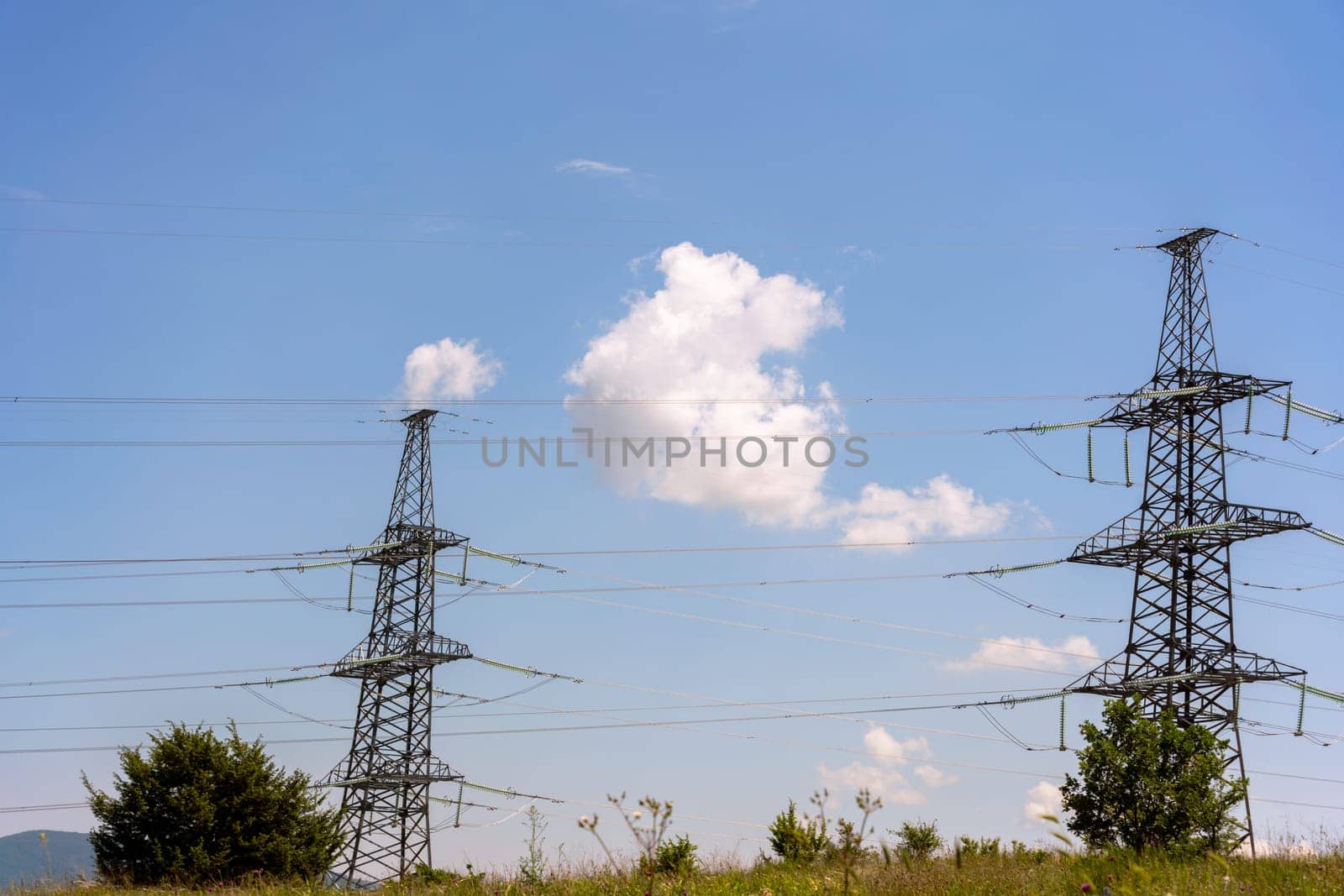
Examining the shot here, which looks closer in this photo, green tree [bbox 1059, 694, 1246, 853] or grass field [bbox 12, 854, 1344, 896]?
grass field [bbox 12, 854, 1344, 896]

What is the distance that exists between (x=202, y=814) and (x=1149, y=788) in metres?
25.0

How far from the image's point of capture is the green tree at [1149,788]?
23703 mm

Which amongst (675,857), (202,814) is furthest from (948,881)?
(202,814)

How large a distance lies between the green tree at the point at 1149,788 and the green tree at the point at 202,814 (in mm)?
21184

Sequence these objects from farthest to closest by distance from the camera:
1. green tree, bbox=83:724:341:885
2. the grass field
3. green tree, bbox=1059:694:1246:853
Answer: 1. green tree, bbox=83:724:341:885
2. green tree, bbox=1059:694:1246:853
3. the grass field

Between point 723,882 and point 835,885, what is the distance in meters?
1.66

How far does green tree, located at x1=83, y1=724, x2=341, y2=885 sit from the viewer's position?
105 feet

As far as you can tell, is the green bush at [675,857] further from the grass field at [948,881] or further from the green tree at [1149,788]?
the green tree at [1149,788]

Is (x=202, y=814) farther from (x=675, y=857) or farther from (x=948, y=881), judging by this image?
(x=948, y=881)

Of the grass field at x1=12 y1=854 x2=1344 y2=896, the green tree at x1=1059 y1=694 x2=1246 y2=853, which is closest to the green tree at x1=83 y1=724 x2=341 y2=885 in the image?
the grass field at x1=12 y1=854 x2=1344 y2=896

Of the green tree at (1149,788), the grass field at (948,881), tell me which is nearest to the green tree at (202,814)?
the grass field at (948,881)

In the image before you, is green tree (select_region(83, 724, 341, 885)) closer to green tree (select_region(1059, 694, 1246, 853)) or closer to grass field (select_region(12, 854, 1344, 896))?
grass field (select_region(12, 854, 1344, 896))

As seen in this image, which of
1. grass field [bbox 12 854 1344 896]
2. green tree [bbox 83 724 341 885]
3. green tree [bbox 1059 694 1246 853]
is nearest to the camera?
grass field [bbox 12 854 1344 896]

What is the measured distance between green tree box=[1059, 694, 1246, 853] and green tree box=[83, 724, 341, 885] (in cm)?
2118
